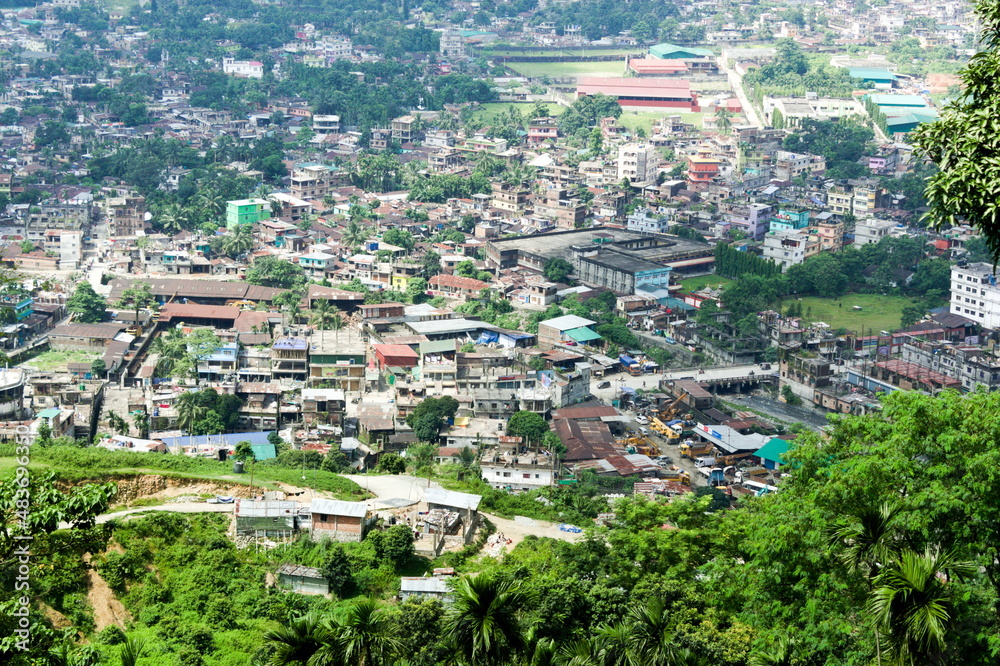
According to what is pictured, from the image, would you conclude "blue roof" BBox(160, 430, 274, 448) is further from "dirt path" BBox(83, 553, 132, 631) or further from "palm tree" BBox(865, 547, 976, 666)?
"palm tree" BBox(865, 547, 976, 666)

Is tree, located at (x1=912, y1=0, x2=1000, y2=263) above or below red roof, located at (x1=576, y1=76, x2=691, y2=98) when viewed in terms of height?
above

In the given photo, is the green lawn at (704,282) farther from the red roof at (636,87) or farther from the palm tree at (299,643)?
the palm tree at (299,643)

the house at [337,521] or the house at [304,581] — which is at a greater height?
the house at [337,521]

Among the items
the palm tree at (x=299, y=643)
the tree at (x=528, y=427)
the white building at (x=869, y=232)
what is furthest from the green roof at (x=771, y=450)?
the white building at (x=869, y=232)

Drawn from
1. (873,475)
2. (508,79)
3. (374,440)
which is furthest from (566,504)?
(508,79)

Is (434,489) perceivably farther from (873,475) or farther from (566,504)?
(873,475)

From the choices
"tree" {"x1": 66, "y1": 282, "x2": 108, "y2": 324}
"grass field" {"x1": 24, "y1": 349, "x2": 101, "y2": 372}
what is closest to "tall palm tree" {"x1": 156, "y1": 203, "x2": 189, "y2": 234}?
"tree" {"x1": 66, "y1": 282, "x2": 108, "y2": 324}
